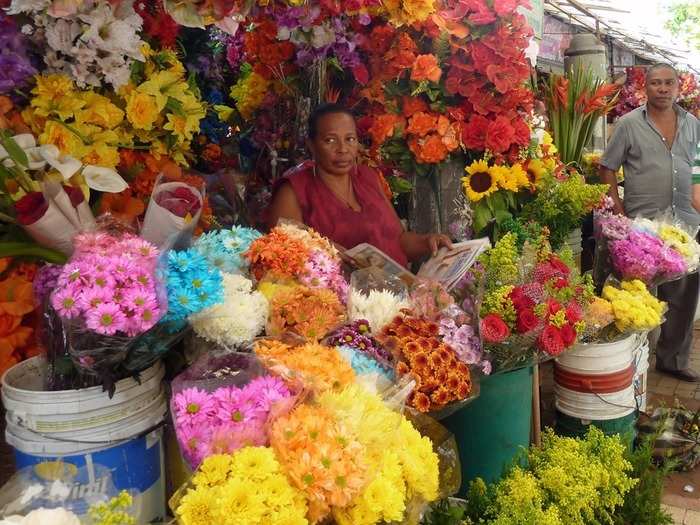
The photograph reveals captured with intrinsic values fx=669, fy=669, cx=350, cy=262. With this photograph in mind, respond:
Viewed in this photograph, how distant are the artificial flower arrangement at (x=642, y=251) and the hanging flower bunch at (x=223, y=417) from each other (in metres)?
2.23

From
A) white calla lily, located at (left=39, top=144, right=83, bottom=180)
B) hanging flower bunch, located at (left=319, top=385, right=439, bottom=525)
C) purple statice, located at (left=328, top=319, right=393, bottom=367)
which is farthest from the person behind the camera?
white calla lily, located at (left=39, top=144, right=83, bottom=180)

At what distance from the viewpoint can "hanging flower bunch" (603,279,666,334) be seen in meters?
2.64

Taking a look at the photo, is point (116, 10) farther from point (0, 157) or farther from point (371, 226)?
point (371, 226)

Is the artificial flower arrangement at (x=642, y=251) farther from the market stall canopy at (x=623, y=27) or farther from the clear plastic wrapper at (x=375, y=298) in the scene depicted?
the market stall canopy at (x=623, y=27)

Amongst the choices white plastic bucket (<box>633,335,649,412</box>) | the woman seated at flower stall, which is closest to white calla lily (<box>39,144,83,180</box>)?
the woman seated at flower stall

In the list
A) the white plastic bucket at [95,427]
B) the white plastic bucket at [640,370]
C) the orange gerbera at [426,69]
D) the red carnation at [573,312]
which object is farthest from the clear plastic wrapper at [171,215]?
the white plastic bucket at [640,370]

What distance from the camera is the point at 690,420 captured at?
126 inches

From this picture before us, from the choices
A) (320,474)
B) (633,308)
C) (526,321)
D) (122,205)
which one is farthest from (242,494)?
(633,308)

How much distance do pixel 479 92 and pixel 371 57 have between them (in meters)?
0.52

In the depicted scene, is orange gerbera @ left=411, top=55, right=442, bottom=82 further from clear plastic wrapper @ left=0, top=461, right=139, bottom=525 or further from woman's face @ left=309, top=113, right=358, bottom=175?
clear plastic wrapper @ left=0, top=461, right=139, bottom=525

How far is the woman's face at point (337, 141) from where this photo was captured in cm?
272

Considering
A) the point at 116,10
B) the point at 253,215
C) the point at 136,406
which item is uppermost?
the point at 116,10

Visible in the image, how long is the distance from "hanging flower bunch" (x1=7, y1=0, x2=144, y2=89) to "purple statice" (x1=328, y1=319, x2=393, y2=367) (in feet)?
3.51

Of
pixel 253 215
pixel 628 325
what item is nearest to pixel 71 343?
pixel 253 215
